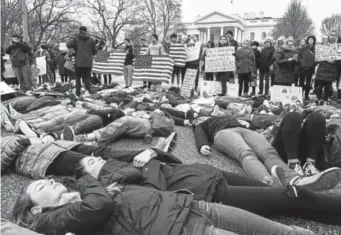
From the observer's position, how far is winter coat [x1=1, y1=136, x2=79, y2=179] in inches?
129

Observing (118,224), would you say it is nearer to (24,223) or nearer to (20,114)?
(24,223)

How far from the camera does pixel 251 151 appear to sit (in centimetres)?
348

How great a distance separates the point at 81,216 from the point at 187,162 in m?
2.11

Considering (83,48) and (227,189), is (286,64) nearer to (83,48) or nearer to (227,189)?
(83,48)

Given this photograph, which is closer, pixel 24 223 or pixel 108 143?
pixel 24 223

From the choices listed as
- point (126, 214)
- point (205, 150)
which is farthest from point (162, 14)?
point (126, 214)

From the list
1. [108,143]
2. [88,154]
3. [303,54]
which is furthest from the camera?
[303,54]

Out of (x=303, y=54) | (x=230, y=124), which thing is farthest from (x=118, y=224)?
(x=303, y=54)

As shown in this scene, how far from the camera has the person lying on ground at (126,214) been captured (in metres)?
2.04

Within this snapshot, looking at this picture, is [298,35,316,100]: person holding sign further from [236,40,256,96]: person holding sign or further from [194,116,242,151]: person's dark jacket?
[194,116,242,151]: person's dark jacket

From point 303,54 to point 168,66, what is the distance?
156 inches

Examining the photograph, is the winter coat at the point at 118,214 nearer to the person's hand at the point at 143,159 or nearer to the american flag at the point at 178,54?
the person's hand at the point at 143,159

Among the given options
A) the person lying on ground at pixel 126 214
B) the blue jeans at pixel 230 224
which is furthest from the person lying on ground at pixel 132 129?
the blue jeans at pixel 230 224

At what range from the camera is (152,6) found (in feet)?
125
